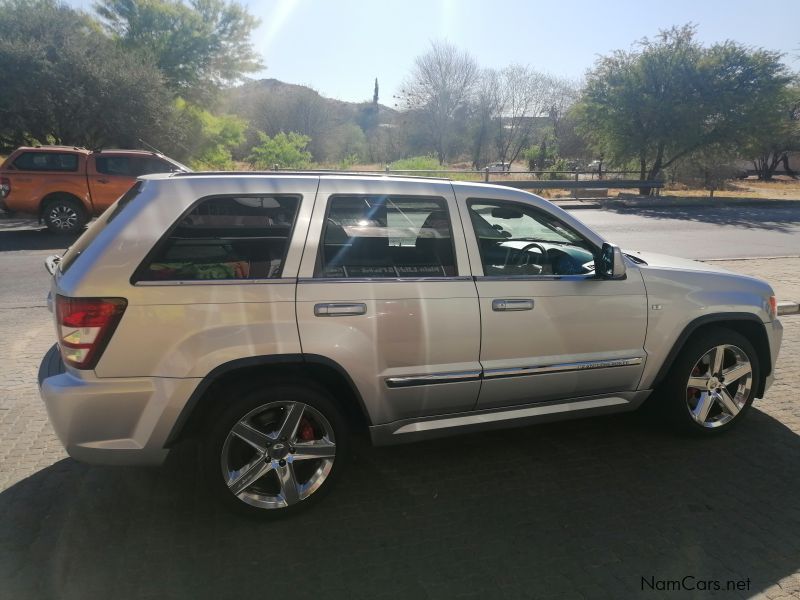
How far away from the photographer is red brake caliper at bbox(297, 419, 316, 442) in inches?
Answer: 111

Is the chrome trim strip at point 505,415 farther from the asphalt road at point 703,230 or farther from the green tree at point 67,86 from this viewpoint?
the green tree at point 67,86

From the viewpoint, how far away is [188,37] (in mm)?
25328

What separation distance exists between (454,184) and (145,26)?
27843mm

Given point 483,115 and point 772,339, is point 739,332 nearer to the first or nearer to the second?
point 772,339

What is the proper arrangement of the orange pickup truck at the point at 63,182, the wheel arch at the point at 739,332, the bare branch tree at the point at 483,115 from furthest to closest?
the bare branch tree at the point at 483,115, the orange pickup truck at the point at 63,182, the wheel arch at the point at 739,332

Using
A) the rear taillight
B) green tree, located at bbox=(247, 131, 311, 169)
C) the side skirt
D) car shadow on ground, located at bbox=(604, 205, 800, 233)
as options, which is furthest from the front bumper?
green tree, located at bbox=(247, 131, 311, 169)

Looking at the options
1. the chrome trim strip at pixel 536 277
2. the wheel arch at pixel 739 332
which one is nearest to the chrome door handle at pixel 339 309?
the chrome trim strip at pixel 536 277

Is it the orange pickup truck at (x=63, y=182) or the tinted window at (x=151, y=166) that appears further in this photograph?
the tinted window at (x=151, y=166)

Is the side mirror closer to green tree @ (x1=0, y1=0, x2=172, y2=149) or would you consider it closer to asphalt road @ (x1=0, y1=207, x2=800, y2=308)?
asphalt road @ (x1=0, y1=207, x2=800, y2=308)

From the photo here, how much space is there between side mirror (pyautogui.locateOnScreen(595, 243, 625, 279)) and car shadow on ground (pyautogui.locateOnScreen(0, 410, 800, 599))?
46.9 inches

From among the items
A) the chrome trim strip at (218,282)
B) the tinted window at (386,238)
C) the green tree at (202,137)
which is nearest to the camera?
the chrome trim strip at (218,282)

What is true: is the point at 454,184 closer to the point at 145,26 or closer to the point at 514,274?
the point at 514,274

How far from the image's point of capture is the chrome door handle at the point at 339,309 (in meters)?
2.66

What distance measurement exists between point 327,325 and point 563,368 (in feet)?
4.79
